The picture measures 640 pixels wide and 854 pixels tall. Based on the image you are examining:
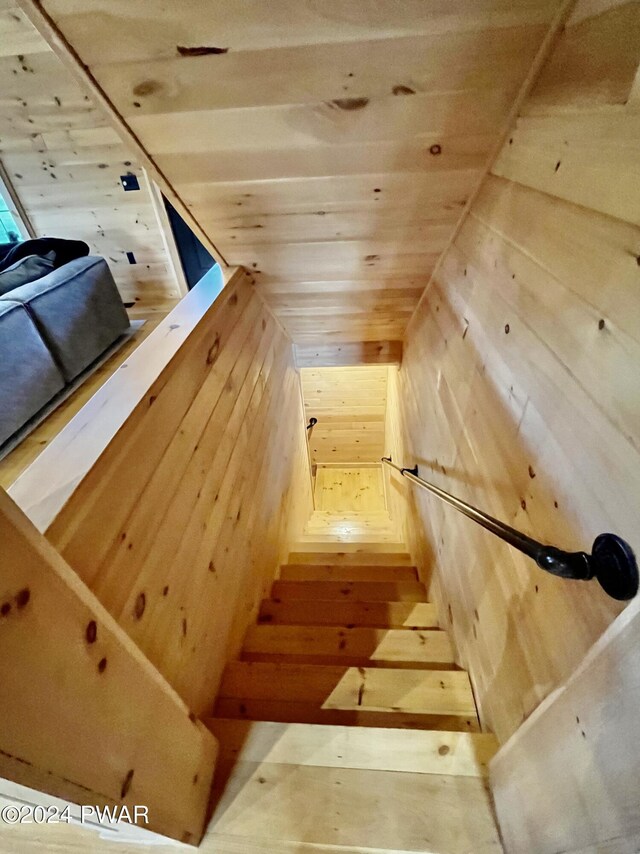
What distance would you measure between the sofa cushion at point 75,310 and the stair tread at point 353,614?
2019 mm

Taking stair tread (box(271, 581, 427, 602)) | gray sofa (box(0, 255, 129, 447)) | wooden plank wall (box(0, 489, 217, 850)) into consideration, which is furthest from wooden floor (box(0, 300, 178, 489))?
stair tread (box(271, 581, 427, 602))

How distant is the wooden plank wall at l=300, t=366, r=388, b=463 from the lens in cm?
473

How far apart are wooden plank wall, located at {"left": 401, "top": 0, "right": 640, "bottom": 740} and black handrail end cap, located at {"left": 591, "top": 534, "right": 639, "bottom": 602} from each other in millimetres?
23

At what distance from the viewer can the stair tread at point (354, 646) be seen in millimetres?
1616

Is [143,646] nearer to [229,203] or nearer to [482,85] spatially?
[229,203]

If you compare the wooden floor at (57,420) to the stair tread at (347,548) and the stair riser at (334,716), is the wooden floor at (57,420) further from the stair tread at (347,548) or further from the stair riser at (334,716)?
the stair tread at (347,548)

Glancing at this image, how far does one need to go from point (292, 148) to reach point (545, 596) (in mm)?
1358

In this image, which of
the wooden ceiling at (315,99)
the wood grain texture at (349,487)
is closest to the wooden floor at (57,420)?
the wooden ceiling at (315,99)

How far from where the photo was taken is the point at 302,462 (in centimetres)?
396

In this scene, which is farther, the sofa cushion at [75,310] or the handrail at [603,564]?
the sofa cushion at [75,310]

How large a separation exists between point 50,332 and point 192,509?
6.53 feet

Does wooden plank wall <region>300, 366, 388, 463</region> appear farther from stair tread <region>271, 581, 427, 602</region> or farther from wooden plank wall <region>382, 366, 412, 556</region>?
stair tread <region>271, 581, 427, 602</region>

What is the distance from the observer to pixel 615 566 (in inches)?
23.4

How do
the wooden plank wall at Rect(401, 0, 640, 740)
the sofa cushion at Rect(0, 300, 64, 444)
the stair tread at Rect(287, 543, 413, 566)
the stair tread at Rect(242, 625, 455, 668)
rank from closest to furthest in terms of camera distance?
the wooden plank wall at Rect(401, 0, 640, 740) < the stair tread at Rect(242, 625, 455, 668) < the sofa cushion at Rect(0, 300, 64, 444) < the stair tread at Rect(287, 543, 413, 566)
